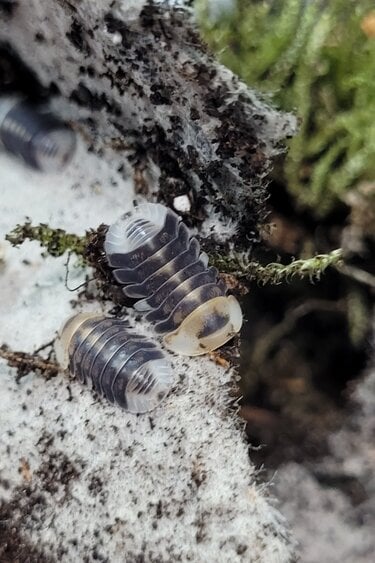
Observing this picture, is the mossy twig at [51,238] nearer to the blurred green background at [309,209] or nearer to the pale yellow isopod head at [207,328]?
the pale yellow isopod head at [207,328]

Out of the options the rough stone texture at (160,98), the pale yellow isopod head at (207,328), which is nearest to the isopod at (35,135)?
the rough stone texture at (160,98)

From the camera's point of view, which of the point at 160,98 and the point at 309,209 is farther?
the point at 309,209

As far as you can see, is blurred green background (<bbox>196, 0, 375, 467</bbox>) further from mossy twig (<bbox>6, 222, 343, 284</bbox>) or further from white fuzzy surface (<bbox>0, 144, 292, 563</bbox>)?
white fuzzy surface (<bbox>0, 144, 292, 563</bbox>)

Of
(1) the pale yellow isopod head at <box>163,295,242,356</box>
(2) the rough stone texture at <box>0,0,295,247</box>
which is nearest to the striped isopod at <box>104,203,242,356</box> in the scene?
(1) the pale yellow isopod head at <box>163,295,242,356</box>

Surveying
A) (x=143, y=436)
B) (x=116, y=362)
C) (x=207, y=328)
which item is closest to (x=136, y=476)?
(x=143, y=436)

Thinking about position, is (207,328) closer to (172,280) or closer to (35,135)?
(172,280)
